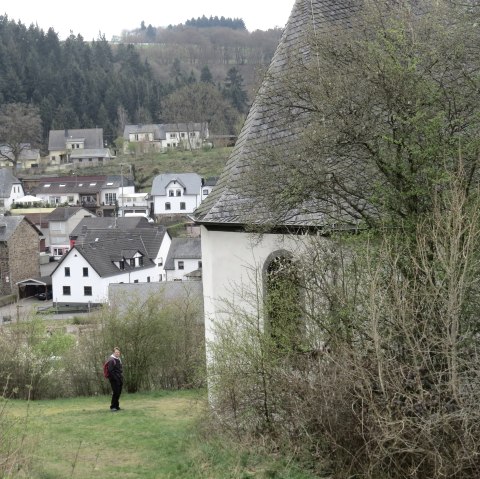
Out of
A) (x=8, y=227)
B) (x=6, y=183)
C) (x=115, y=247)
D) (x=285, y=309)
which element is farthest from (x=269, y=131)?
(x=6, y=183)

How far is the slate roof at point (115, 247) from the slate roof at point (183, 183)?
16898 mm

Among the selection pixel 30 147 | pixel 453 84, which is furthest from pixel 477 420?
pixel 30 147

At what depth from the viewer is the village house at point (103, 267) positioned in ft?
153

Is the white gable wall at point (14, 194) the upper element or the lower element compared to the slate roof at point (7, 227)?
upper

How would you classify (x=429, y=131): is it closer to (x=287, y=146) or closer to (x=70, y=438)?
(x=287, y=146)

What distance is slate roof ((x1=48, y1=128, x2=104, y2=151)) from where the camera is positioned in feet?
335

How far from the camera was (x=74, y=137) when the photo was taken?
102438 millimetres

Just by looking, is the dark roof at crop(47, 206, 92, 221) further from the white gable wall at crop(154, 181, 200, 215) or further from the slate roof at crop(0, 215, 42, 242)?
the slate roof at crop(0, 215, 42, 242)

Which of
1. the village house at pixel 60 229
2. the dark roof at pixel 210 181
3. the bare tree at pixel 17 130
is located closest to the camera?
the village house at pixel 60 229

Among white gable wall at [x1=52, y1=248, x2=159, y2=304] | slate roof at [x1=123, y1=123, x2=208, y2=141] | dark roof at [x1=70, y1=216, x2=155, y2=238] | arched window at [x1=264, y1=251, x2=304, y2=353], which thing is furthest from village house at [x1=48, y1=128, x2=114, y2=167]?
arched window at [x1=264, y1=251, x2=304, y2=353]

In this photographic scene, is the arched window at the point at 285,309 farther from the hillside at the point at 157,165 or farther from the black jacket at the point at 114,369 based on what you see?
the hillside at the point at 157,165

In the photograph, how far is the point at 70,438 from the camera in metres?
12.1

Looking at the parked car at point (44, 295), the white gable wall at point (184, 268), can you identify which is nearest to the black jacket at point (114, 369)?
the white gable wall at point (184, 268)

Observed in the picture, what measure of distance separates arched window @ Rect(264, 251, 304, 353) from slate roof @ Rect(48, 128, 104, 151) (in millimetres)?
94767
